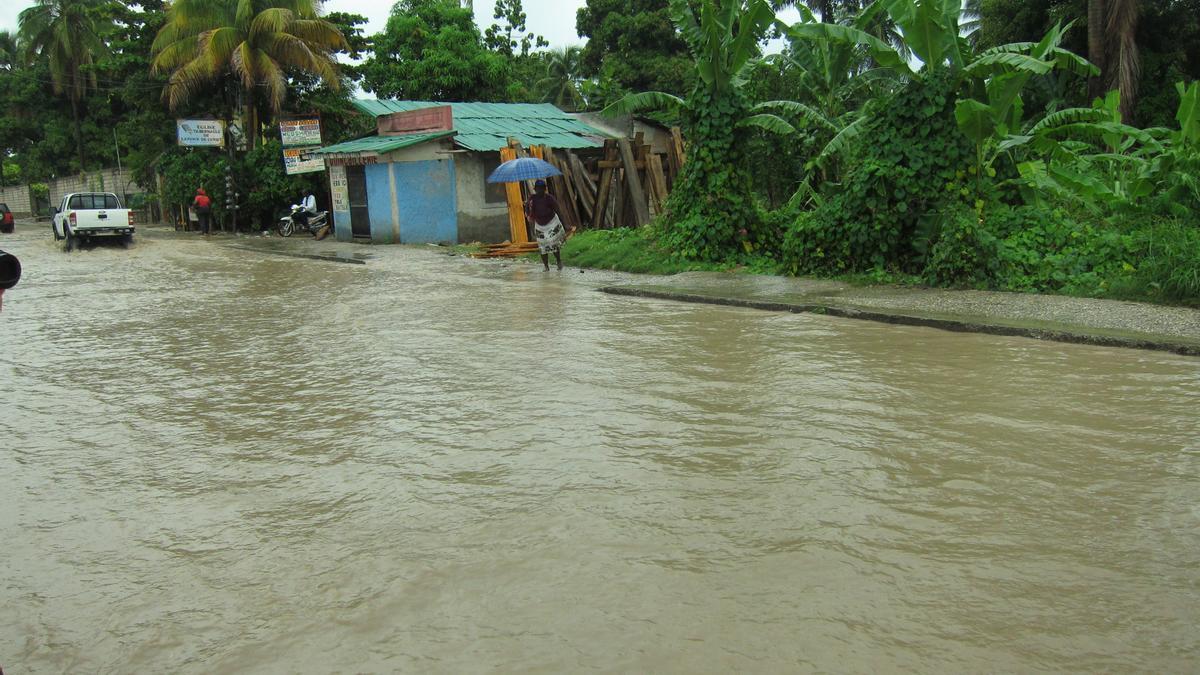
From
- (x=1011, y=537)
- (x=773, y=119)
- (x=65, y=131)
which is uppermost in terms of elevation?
(x=65, y=131)

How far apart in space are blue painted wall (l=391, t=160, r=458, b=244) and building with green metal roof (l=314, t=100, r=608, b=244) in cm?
2

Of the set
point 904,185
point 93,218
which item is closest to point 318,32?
point 93,218

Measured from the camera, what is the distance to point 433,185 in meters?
23.7

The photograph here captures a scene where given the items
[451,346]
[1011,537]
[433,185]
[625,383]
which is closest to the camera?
[1011,537]

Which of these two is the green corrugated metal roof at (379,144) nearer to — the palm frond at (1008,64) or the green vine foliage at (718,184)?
the green vine foliage at (718,184)

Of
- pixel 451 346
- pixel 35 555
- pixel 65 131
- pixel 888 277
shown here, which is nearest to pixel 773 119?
pixel 888 277

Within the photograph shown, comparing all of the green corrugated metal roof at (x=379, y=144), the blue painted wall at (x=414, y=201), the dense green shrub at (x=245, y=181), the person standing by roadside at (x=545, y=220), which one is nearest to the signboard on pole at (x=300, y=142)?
the dense green shrub at (x=245, y=181)

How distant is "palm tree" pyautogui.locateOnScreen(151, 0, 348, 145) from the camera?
29297mm

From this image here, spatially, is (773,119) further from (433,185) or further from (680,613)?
(680,613)

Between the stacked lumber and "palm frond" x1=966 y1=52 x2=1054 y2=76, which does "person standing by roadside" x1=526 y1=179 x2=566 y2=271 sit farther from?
"palm frond" x1=966 y1=52 x2=1054 y2=76

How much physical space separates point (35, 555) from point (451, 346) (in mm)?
5477

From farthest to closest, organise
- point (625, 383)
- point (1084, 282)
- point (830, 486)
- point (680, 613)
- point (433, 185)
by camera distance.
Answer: point (433, 185) < point (1084, 282) < point (625, 383) < point (830, 486) < point (680, 613)

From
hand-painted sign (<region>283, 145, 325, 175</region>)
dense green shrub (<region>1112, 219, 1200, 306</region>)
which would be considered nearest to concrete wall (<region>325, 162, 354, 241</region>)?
hand-painted sign (<region>283, 145, 325, 175</region>)

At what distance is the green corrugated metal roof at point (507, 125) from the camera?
77.6ft
